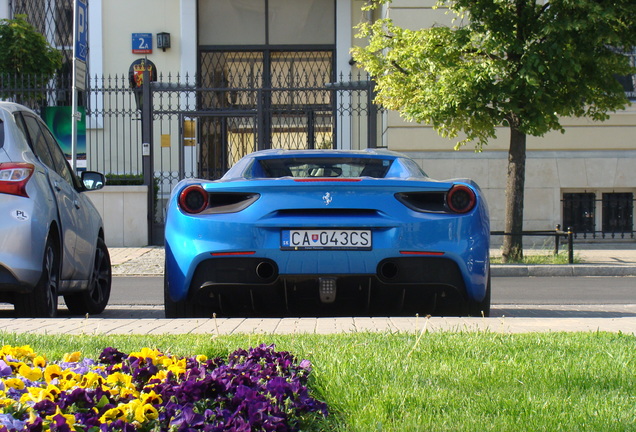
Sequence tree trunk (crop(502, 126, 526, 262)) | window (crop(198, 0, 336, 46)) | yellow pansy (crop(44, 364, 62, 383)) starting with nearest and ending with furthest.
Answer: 1. yellow pansy (crop(44, 364, 62, 383))
2. tree trunk (crop(502, 126, 526, 262))
3. window (crop(198, 0, 336, 46))

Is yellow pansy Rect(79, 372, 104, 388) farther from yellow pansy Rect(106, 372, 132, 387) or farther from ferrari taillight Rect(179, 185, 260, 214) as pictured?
ferrari taillight Rect(179, 185, 260, 214)

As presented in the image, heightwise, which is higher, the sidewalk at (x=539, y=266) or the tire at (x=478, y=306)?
the tire at (x=478, y=306)

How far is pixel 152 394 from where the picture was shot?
9.07 feet

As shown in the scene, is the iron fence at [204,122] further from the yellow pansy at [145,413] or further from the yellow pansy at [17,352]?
the yellow pansy at [145,413]

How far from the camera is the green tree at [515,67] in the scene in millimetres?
13570

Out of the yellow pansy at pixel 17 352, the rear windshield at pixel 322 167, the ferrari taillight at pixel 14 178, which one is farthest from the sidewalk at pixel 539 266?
the yellow pansy at pixel 17 352

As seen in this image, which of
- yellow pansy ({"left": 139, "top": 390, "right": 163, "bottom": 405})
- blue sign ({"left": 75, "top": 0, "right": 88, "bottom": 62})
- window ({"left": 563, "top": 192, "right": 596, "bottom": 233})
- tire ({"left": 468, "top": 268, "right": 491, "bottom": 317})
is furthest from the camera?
window ({"left": 563, "top": 192, "right": 596, "bottom": 233})

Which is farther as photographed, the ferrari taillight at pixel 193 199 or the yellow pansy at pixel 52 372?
the ferrari taillight at pixel 193 199

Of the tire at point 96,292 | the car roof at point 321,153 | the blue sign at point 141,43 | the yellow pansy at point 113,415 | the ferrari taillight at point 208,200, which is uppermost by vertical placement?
the blue sign at point 141,43

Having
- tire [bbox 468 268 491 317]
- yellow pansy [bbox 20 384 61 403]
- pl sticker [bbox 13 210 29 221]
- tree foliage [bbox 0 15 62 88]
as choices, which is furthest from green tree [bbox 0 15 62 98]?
yellow pansy [bbox 20 384 61 403]

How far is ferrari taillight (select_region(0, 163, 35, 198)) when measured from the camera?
6148 millimetres

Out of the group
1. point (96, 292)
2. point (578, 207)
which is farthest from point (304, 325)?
point (578, 207)

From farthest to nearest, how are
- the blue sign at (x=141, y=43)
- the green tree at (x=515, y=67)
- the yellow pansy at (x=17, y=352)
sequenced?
the blue sign at (x=141, y=43), the green tree at (x=515, y=67), the yellow pansy at (x=17, y=352)

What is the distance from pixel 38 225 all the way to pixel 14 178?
35 centimetres
